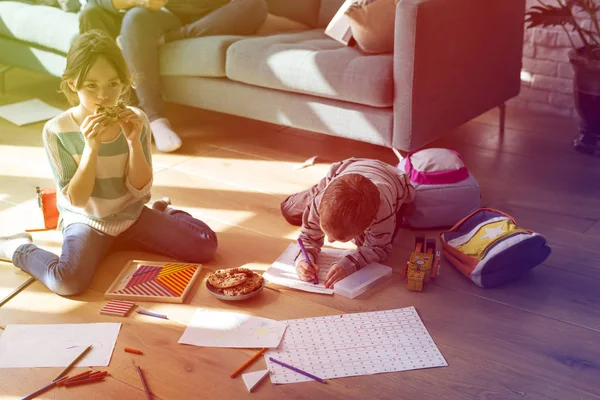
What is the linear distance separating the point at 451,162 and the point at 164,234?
101cm

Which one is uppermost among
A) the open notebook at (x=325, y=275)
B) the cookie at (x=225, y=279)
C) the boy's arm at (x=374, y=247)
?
the boy's arm at (x=374, y=247)

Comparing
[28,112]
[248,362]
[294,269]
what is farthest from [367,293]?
[28,112]

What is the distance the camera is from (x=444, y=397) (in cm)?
169

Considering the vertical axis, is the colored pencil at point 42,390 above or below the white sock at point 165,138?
below

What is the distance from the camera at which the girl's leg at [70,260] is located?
2131 millimetres

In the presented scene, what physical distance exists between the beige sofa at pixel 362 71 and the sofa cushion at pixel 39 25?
1 centimetres

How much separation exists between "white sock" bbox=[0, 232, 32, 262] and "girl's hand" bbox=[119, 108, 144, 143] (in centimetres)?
53

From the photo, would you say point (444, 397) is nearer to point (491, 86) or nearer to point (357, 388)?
point (357, 388)

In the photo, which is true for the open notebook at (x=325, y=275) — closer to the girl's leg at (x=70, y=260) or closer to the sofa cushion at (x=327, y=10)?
the girl's leg at (x=70, y=260)

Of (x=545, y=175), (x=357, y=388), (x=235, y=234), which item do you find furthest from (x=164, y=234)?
(x=545, y=175)

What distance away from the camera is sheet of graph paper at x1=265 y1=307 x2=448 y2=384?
180 cm

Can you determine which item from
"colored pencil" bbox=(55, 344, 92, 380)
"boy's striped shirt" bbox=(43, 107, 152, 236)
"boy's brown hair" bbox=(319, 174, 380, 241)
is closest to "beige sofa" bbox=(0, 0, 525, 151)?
"boy's brown hair" bbox=(319, 174, 380, 241)

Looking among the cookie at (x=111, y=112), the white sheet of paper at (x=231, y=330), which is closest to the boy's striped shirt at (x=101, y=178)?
the cookie at (x=111, y=112)

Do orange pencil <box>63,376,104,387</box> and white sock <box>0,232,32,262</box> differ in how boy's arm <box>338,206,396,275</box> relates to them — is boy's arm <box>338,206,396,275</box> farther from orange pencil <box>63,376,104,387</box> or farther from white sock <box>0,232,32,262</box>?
white sock <box>0,232,32,262</box>
